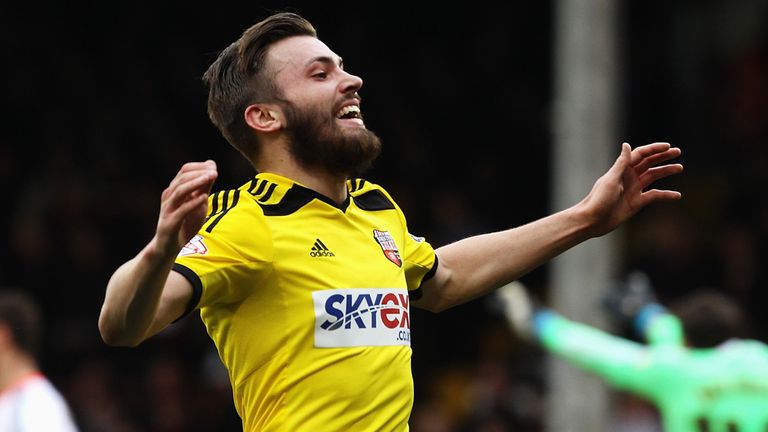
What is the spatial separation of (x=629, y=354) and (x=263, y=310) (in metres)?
3.87

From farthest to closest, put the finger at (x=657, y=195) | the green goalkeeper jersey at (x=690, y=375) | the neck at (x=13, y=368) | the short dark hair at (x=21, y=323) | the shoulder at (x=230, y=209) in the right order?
the short dark hair at (x=21, y=323) < the neck at (x=13, y=368) < the green goalkeeper jersey at (x=690, y=375) < the finger at (x=657, y=195) < the shoulder at (x=230, y=209)

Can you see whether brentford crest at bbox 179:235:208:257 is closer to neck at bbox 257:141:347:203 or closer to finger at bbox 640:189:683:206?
neck at bbox 257:141:347:203

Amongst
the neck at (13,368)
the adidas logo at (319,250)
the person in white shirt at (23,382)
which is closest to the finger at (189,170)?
the adidas logo at (319,250)

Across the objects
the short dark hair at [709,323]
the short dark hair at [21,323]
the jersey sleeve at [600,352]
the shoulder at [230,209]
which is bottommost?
the jersey sleeve at [600,352]

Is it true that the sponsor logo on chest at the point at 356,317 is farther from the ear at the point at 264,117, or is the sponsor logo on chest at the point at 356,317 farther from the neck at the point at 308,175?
the ear at the point at 264,117

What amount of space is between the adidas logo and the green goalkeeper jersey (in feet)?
11.2

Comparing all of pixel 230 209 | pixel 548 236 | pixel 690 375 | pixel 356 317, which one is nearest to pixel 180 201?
pixel 230 209

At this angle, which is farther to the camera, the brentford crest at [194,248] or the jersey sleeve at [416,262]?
the jersey sleeve at [416,262]

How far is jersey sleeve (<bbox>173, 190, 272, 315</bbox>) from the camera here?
3.61 meters

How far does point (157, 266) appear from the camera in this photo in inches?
132

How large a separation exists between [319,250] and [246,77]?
0.57 m

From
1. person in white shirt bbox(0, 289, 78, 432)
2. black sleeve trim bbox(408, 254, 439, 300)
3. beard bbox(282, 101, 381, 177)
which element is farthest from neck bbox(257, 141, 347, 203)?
person in white shirt bbox(0, 289, 78, 432)

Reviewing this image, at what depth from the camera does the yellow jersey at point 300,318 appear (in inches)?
148

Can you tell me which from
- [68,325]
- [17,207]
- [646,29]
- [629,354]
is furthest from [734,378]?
[646,29]
